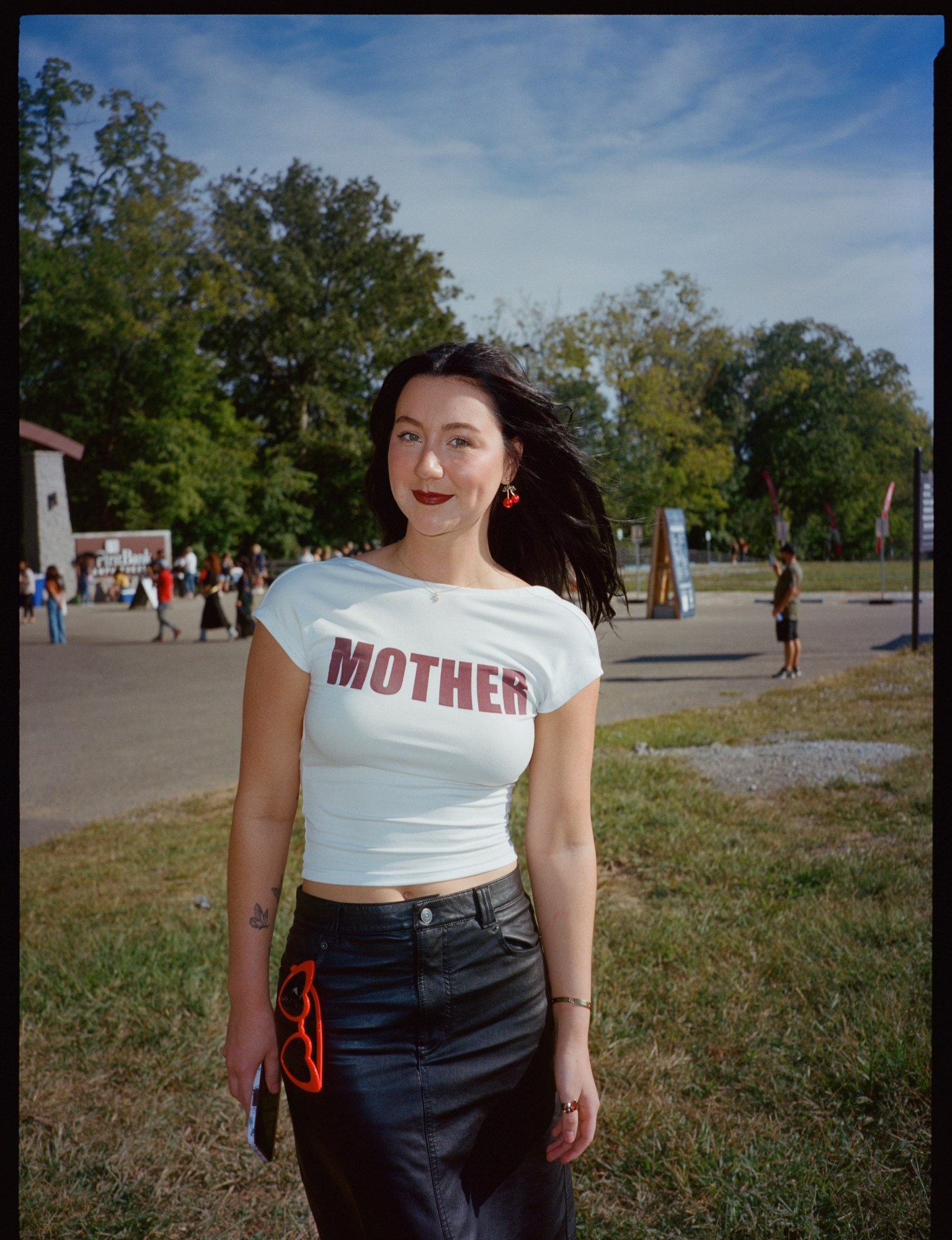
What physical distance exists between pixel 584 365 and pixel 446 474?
3165cm

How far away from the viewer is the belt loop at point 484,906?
176cm

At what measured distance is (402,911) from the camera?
170cm

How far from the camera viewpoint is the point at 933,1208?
56.4 inches

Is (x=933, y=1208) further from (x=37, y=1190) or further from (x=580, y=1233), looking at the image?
(x=37, y=1190)

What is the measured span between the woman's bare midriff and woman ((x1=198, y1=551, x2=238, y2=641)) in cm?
1710

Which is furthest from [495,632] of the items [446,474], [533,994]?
[533,994]

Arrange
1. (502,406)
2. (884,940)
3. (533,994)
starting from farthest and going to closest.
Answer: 1. (884,940)
2. (502,406)
3. (533,994)

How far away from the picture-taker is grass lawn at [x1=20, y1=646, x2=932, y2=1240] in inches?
115

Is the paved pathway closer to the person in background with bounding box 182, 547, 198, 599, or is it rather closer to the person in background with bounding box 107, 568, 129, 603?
the person in background with bounding box 107, 568, 129, 603

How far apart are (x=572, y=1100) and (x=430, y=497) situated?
1110 mm

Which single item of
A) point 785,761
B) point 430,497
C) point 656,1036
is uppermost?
point 430,497

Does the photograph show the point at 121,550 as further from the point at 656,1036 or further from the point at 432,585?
the point at 432,585

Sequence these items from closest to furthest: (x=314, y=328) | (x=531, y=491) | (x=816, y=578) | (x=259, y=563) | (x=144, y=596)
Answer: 1. (x=531, y=491)
2. (x=144, y=596)
3. (x=259, y=563)
4. (x=816, y=578)
5. (x=314, y=328)

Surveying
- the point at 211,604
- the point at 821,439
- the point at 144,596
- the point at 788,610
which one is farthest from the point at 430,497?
the point at 821,439
